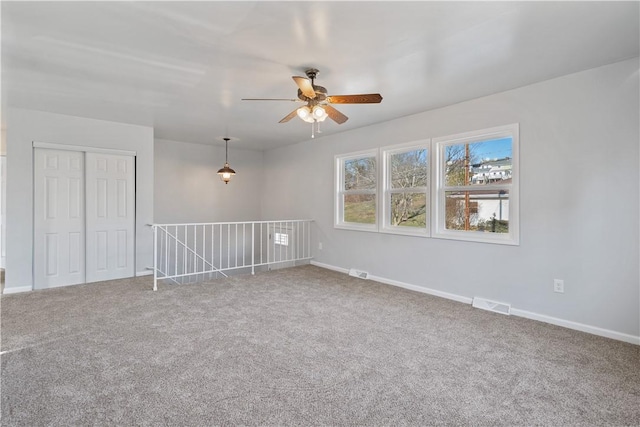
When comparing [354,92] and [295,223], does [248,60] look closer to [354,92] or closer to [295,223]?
[354,92]

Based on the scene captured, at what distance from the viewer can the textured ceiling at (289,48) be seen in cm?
210

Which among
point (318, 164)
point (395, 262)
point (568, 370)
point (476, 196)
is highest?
point (318, 164)

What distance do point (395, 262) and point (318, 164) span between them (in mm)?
2421

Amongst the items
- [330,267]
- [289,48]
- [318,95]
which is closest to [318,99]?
[318,95]

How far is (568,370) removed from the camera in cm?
233

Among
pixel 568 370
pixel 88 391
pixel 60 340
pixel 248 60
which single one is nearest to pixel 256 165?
pixel 248 60

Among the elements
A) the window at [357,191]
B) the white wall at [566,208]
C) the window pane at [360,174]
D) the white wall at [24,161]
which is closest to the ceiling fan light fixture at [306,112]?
the white wall at [566,208]

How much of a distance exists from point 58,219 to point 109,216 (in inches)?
23.7

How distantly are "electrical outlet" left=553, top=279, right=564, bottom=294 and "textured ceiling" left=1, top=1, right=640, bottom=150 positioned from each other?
202 cm

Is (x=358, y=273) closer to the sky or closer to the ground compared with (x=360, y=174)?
closer to the ground

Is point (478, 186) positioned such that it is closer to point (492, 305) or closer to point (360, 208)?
point (492, 305)

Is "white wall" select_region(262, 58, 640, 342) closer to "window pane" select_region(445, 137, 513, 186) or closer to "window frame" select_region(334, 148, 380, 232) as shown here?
"window pane" select_region(445, 137, 513, 186)

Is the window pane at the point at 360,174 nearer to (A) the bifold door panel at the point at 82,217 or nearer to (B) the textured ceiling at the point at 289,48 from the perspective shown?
(B) the textured ceiling at the point at 289,48

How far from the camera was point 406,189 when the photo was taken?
462 centimetres
